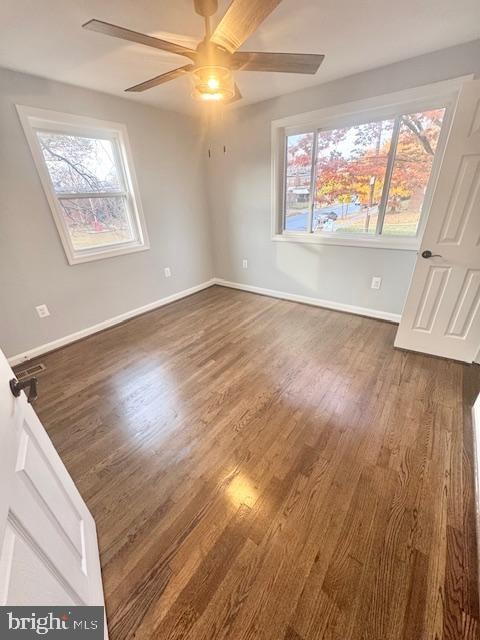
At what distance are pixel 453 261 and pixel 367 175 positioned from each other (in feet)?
4.29

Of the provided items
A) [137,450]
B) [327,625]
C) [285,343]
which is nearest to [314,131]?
[285,343]

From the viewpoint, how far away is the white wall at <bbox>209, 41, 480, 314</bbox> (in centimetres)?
227

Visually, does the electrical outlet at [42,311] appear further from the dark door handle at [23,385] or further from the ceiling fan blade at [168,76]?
the dark door handle at [23,385]

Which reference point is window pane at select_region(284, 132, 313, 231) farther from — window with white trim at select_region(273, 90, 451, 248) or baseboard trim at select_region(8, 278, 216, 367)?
baseboard trim at select_region(8, 278, 216, 367)

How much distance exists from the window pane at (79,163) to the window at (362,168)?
192 cm

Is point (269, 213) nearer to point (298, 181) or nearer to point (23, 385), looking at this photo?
point (298, 181)

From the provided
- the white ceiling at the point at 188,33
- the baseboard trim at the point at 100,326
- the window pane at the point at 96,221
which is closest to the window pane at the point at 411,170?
the white ceiling at the point at 188,33

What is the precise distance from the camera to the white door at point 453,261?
1.78m

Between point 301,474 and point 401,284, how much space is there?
2296mm

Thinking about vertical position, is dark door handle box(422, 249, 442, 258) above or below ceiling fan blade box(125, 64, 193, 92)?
below

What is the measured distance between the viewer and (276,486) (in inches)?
54.9

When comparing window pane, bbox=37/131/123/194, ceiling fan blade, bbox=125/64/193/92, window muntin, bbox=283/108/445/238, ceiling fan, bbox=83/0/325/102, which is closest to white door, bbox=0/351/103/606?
ceiling fan, bbox=83/0/325/102

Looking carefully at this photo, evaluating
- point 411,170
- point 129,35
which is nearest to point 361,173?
point 411,170

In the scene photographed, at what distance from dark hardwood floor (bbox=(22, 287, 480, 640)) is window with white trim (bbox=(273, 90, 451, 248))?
4.46 ft
